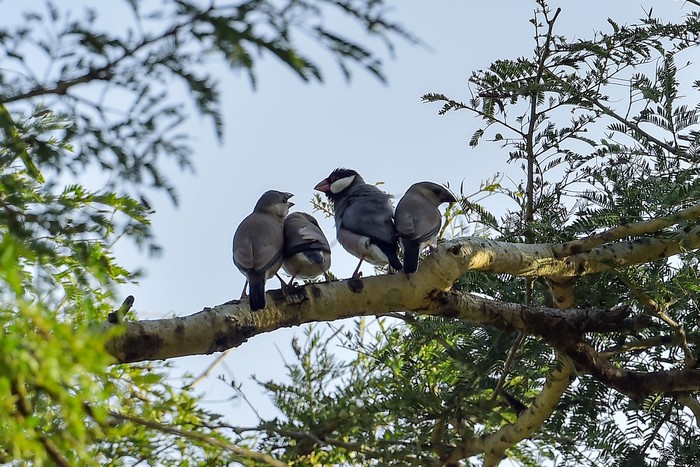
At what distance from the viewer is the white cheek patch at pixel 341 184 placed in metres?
5.52

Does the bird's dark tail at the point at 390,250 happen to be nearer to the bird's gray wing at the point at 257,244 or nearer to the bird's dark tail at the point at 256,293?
the bird's gray wing at the point at 257,244

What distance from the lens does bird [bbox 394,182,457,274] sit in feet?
13.6

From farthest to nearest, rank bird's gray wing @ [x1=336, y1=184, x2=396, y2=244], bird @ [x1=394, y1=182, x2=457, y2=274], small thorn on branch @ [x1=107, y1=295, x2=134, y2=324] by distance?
bird's gray wing @ [x1=336, y1=184, x2=396, y2=244]
bird @ [x1=394, y1=182, x2=457, y2=274]
small thorn on branch @ [x1=107, y1=295, x2=134, y2=324]

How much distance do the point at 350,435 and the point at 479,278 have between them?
1.09 meters

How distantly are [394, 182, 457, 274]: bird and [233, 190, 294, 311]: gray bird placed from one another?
60cm

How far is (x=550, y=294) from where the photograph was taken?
4781 mm

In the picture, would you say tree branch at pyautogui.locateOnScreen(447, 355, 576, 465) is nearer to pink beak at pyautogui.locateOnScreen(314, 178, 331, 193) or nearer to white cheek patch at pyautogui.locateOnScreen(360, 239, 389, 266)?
white cheek patch at pyautogui.locateOnScreen(360, 239, 389, 266)

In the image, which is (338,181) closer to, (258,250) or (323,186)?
(323,186)

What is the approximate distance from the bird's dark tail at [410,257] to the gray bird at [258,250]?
0.60 metres

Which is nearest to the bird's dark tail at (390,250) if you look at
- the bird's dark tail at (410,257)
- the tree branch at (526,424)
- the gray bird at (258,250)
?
the bird's dark tail at (410,257)

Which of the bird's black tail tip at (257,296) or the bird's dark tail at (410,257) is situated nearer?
the bird's black tail tip at (257,296)

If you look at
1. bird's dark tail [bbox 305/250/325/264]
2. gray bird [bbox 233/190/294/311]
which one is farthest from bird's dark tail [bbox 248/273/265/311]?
bird's dark tail [bbox 305/250/325/264]

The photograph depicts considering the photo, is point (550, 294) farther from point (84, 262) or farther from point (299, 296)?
point (84, 262)

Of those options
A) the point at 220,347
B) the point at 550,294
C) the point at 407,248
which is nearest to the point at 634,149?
the point at 550,294
